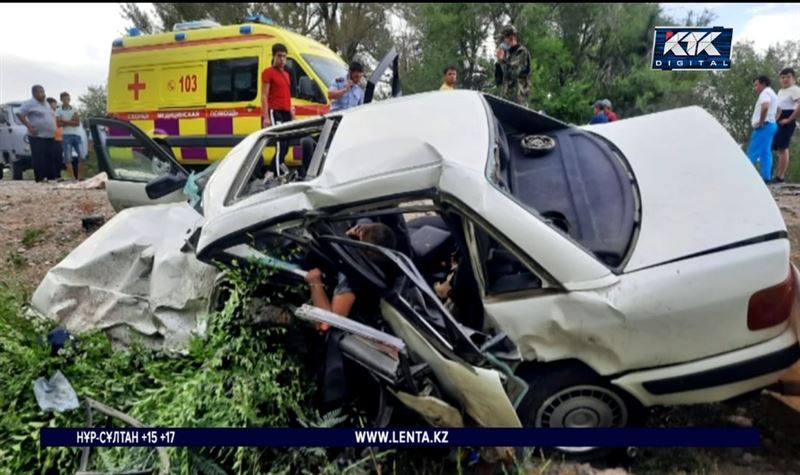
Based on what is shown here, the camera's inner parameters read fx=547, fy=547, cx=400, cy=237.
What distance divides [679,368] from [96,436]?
7.52 ft

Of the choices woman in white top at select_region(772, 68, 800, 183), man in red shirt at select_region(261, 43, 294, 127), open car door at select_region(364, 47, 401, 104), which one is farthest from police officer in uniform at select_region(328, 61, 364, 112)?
woman in white top at select_region(772, 68, 800, 183)

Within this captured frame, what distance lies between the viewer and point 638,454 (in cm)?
241

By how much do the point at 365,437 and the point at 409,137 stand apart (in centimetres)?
128

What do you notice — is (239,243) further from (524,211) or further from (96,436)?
(524,211)

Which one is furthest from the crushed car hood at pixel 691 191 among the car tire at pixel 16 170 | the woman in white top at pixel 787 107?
the car tire at pixel 16 170

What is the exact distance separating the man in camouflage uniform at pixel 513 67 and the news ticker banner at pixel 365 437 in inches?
200

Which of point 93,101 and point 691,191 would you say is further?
point 93,101

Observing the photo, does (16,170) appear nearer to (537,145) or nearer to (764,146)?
(537,145)

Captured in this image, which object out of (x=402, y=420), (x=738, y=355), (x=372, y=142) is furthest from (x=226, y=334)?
(x=738, y=355)

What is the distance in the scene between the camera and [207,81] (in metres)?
7.80

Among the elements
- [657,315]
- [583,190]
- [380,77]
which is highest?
[380,77]

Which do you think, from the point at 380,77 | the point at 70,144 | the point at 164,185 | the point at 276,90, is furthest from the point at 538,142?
the point at 70,144

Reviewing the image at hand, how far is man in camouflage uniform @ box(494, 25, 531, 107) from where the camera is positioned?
21.6 ft

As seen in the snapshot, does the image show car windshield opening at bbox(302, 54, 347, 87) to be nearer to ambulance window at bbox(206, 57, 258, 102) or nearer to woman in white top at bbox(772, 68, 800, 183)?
ambulance window at bbox(206, 57, 258, 102)
